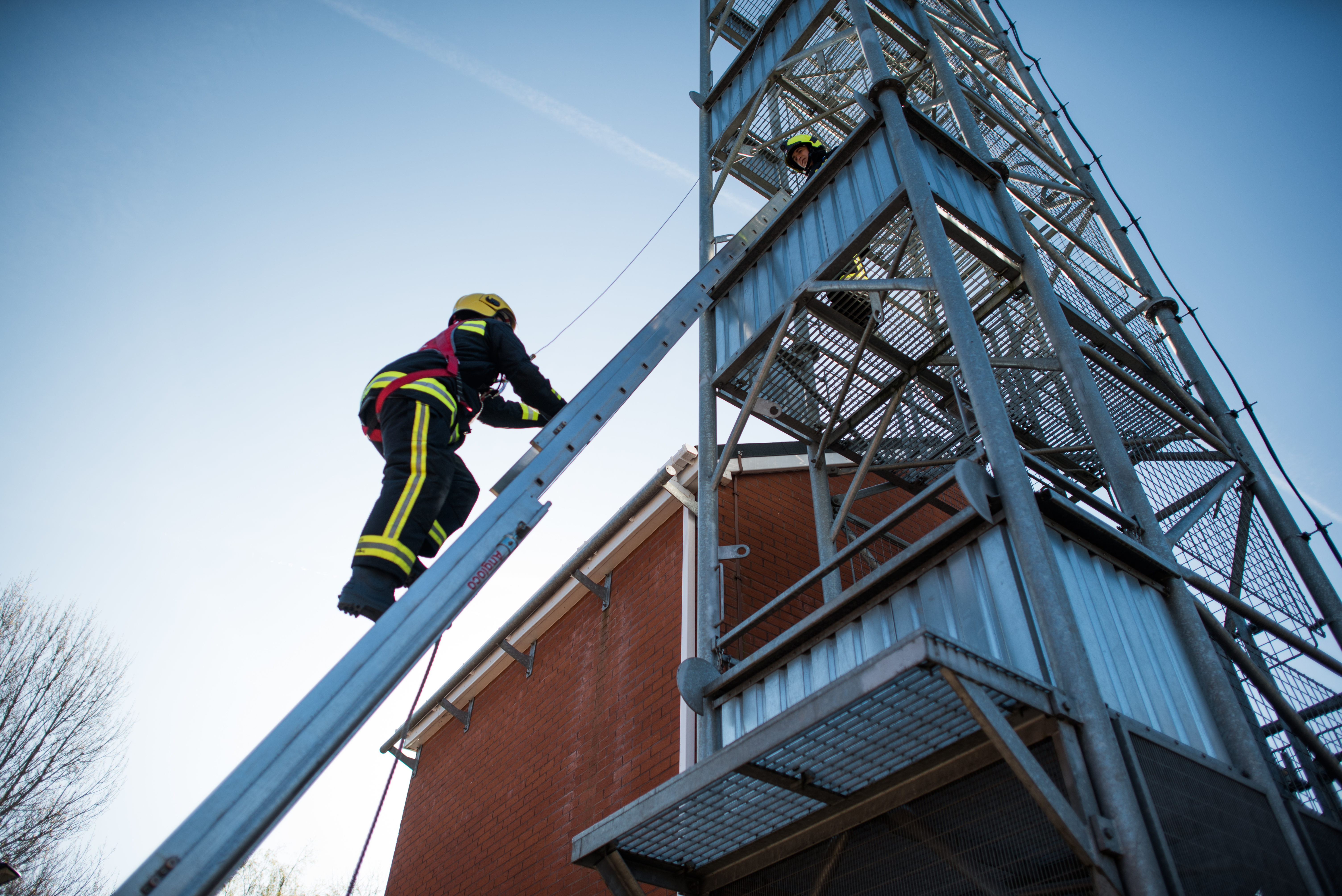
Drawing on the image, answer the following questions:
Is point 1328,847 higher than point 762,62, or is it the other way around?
point 762,62

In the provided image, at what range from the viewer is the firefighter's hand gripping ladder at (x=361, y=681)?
9.16 ft

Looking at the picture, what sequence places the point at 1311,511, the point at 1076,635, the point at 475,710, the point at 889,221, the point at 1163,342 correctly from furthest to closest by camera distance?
the point at 475,710 < the point at 1163,342 < the point at 1311,511 < the point at 889,221 < the point at 1076,635

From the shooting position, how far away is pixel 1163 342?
808 centimetres

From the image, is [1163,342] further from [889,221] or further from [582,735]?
[582,735]

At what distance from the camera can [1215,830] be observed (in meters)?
3.49

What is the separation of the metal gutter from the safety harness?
3.50m

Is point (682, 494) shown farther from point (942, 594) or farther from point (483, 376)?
point (942, 594)

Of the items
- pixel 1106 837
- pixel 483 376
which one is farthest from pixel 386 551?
pixel 1106 837

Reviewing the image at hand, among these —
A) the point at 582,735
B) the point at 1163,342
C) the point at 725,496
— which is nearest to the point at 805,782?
the point at 725,496

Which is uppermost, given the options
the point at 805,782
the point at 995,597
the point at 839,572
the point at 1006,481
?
the point at 839,572

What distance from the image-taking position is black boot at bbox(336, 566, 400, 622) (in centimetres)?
412

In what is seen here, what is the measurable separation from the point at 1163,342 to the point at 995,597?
5.40 m

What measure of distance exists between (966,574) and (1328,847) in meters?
2.18

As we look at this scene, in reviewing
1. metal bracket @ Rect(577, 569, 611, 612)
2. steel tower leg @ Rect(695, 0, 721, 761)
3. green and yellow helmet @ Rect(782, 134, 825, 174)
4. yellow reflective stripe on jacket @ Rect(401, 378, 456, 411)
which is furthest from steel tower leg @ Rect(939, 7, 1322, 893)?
metal bracket @ Rect(577, 569, 611, 612)
